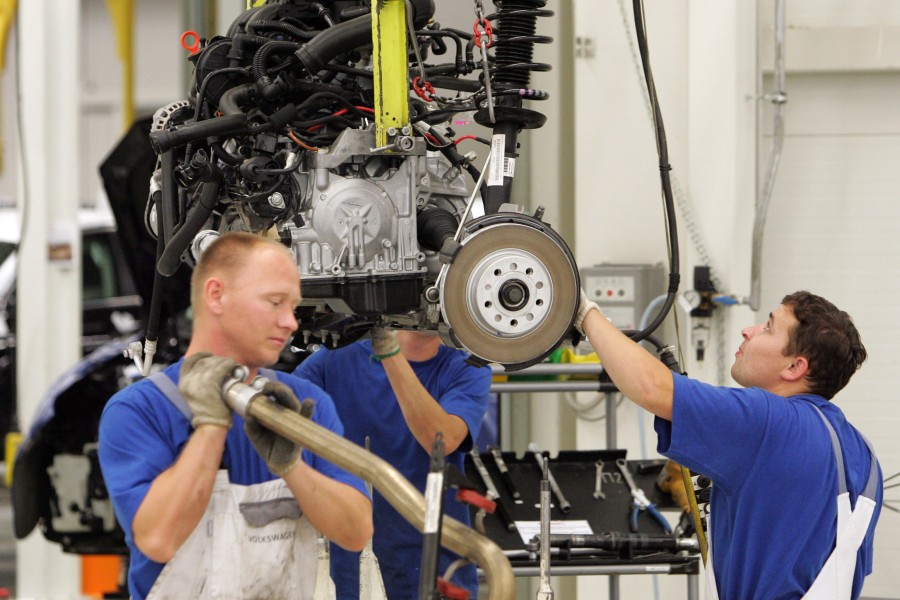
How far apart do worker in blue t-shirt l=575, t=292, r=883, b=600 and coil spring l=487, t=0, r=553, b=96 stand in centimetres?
46

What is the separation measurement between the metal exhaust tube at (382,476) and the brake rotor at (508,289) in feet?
1.69

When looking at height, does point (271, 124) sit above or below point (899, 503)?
above

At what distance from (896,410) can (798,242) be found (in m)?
0.75

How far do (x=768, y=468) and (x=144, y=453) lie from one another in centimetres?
116

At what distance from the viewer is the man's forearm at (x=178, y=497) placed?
1664mm

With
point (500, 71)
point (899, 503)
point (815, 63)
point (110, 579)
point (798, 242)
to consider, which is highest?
point (815, 63)

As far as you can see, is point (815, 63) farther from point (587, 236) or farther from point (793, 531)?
point (793, 531)

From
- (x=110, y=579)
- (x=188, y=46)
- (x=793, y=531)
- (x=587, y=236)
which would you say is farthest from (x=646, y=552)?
(x=110, y=579)

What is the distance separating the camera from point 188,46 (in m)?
2.51

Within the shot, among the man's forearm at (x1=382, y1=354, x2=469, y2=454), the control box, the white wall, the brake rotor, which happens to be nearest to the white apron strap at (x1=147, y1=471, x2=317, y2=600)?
the brake rotor

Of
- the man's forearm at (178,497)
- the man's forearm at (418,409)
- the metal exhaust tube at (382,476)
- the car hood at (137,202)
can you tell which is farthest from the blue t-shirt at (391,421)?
the car hood at (137,202)

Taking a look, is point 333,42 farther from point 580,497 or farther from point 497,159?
point 580,497

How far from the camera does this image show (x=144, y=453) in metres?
1.72

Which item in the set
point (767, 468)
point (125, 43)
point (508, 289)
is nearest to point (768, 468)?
point (767, 468)
